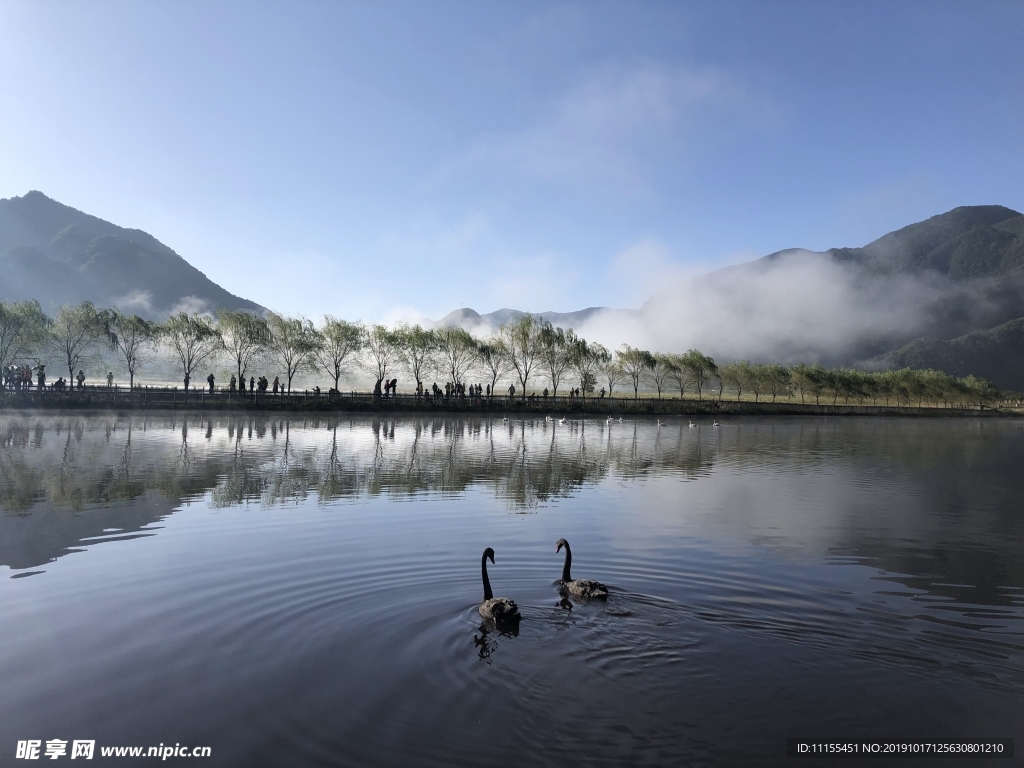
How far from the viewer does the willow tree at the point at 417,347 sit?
349 feet

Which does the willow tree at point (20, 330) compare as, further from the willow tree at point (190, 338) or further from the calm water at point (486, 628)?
the calm water at point (486, 628)

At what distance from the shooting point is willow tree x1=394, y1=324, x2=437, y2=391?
10631cm

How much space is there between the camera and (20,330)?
247 ft

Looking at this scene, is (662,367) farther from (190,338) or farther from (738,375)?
(190,338)

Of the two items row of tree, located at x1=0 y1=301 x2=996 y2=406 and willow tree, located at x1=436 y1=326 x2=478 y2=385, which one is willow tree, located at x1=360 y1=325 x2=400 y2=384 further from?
willow tree, located at x1=436 y1=326 x2=478 y2=385

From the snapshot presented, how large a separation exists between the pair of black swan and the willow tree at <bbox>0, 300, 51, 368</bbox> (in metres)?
81.7

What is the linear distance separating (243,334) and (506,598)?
309 feet

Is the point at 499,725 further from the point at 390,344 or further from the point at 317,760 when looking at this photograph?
the point at 390,344

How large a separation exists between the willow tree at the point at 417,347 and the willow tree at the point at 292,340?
1342cm

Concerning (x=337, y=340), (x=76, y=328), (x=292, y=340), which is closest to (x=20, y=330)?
(x=76, y=328)

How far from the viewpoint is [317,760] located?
657cm

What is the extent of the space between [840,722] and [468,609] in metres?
5.67

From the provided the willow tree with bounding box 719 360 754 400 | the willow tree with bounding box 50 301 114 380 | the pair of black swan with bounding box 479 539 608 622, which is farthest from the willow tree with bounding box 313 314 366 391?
the willow tree with bounding box 719 360 754 400

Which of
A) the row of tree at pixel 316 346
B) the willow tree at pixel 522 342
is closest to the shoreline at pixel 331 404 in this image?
the row of tree at pixel 316 346
